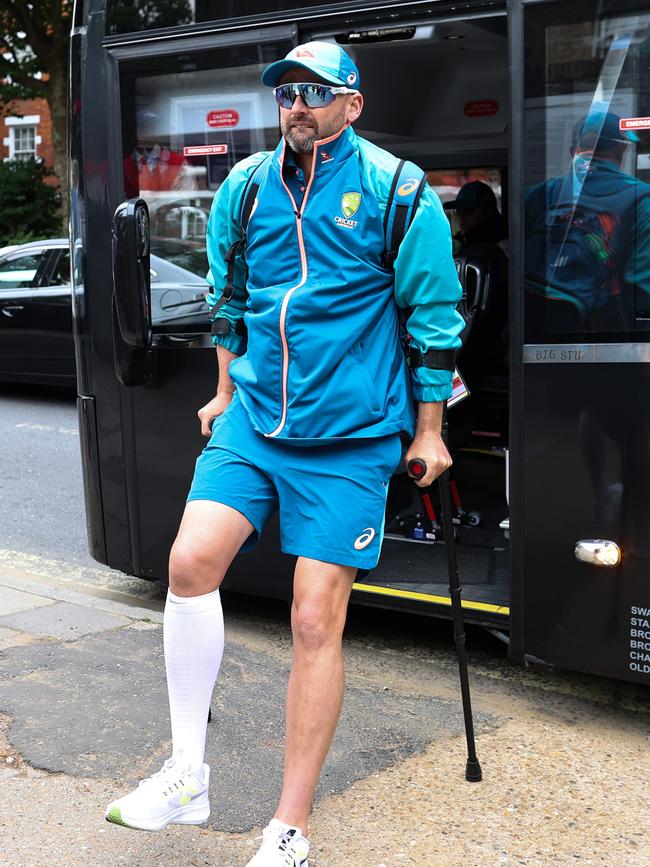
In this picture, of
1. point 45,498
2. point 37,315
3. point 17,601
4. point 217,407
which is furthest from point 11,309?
point 217,407

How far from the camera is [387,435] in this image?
3027 mm

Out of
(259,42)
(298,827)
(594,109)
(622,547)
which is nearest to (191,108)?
(259,42)

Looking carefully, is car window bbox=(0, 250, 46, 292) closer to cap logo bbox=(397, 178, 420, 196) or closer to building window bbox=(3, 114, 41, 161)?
cap logo bbox=(397, 178, 420, 196)

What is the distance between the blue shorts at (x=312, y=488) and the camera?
2.95 metres

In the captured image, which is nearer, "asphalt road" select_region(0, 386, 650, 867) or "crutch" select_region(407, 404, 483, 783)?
"asphalt road" select_region(0, 386, 650, 867)

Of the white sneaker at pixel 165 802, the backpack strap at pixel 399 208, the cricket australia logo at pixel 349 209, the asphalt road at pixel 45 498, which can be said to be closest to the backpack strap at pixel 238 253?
the cricket australia logo at pixel 349 209

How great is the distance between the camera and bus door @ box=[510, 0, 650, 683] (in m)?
3.73

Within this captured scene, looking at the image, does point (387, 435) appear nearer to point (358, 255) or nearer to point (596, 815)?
point (358, 255)

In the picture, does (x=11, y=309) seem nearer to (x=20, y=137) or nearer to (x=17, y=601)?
(x=17, y=601)

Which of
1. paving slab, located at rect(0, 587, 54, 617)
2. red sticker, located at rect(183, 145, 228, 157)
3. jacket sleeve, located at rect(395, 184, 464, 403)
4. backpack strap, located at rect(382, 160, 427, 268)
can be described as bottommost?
paving slab, located at rect(0, 587, 54, 617)

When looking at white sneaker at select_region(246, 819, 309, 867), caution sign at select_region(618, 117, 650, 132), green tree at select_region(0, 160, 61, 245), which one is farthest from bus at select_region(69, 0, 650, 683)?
green tree at select_region(0, 160, 61, 245)

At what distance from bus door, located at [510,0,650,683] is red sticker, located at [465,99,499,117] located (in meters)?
2.97

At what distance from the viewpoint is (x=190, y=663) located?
2.96m

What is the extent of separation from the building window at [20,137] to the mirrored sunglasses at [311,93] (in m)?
30.1
